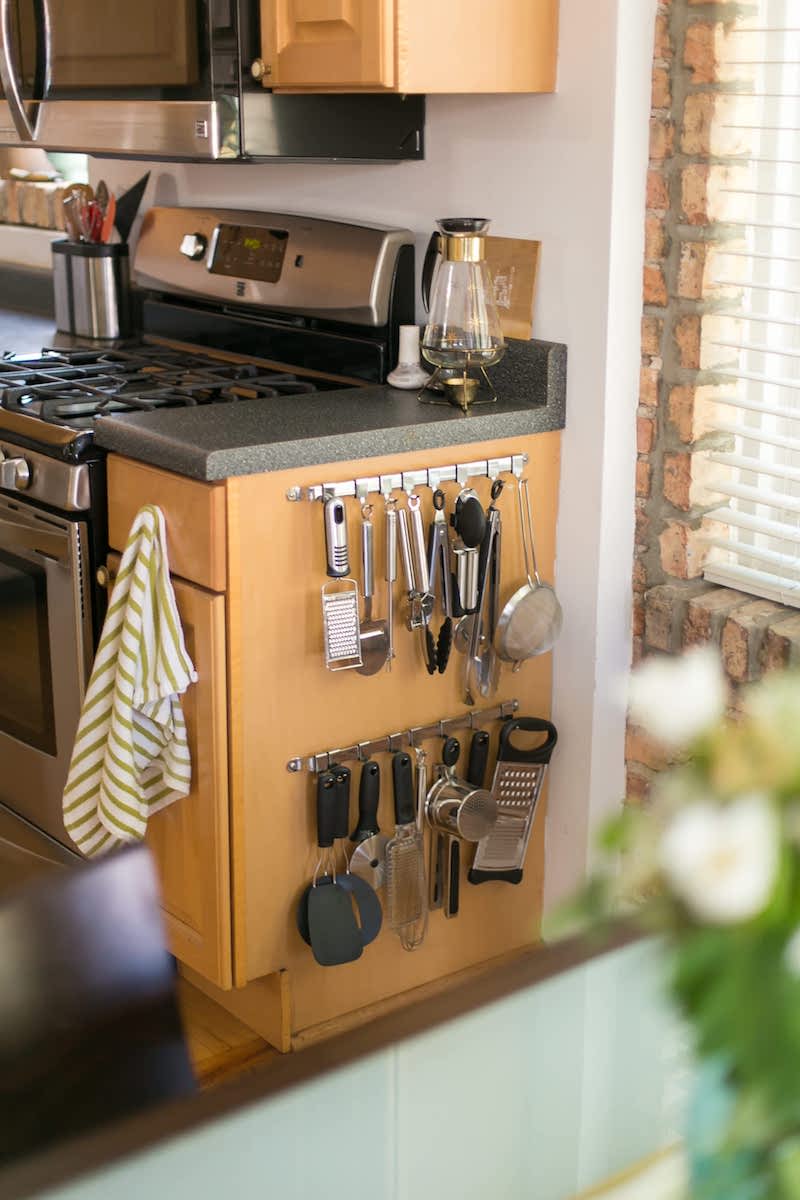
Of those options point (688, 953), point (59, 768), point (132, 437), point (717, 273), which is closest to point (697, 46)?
point (717, 273)

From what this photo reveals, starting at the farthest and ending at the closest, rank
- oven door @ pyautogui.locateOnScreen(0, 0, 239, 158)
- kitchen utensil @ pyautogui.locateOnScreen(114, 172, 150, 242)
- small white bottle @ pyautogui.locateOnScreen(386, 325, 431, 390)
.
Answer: kitchen utensil @ pyautogui.locateOnScreen(114, 172, 150, 242) < small white bottle @ pyautogui.locateOnScreen(386, 325, 431, 390) < oven door @ pyautogui.locateOnScreen(0, 0, 239, 158)

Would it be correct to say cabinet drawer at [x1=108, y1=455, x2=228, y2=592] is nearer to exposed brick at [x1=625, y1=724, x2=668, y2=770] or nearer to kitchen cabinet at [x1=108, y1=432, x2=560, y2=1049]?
kitchen cabinet at [x1=108, y1=432, x2=560, y2=1049]

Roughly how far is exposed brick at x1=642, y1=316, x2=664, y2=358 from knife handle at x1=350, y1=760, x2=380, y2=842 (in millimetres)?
799

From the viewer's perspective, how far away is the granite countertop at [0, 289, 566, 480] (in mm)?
2133

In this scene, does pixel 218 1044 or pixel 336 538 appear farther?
pixel 218 1044

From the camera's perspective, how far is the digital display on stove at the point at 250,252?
2865mm

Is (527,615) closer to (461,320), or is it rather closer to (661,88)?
(461,320)

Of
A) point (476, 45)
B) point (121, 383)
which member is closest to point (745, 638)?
point (476, 45)

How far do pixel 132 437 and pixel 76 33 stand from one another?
932mm

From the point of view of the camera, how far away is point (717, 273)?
2271 mm

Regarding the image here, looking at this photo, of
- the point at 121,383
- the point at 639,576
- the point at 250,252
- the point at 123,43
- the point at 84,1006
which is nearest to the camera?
the point at 84,1006

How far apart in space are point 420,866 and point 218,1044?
1.51 feet

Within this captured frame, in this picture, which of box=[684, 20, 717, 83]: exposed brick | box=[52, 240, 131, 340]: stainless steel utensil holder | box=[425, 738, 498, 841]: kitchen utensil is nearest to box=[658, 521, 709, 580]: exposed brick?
box=[425, 738, 498, 841]: kitchen utensil

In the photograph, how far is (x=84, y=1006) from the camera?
4.10 feet
